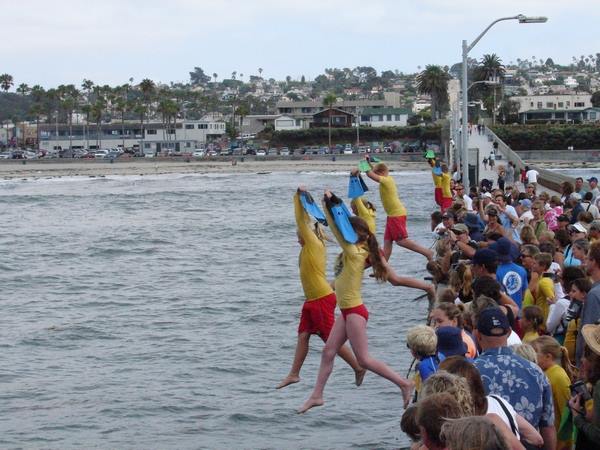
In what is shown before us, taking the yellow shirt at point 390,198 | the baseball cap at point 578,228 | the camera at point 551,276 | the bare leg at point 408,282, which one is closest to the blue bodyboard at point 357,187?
the bare leg at point 408,282

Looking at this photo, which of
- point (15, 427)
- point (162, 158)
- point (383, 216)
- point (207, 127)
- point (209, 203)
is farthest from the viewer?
point (207, 127)

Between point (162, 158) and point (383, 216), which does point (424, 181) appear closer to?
point (383, 216)

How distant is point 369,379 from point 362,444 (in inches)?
130

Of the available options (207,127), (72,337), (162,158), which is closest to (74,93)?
(207,127)

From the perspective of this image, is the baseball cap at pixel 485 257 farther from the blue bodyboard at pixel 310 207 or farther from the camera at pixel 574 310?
the blue bodyboard at pixel 310 207

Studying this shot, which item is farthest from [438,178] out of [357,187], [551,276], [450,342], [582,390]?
[582,390]

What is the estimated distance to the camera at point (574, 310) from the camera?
9.06 metres

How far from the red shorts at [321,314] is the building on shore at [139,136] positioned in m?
157

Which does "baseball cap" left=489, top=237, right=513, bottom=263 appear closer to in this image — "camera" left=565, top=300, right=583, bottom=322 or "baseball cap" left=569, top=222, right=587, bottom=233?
"camera" left=565, top=300, right=583, bottom=322

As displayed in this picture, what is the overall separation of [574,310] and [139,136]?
16800 cm

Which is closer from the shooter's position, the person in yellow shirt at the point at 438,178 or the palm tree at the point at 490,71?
the person in yellow shirt at the point at 438,178

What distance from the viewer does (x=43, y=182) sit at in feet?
333

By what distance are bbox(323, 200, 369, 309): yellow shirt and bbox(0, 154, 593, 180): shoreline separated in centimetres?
9664

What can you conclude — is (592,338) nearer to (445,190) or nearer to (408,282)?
(408,282)
